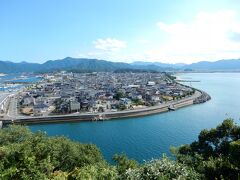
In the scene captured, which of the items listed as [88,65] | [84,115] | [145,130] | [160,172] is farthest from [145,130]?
[88,65]

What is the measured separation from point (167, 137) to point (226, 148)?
8866 millimetres

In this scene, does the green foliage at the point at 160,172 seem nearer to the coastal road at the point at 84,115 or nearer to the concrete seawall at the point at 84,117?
the concrete seawall at the point at 84,117

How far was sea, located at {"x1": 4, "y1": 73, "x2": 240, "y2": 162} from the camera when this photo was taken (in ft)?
45.9

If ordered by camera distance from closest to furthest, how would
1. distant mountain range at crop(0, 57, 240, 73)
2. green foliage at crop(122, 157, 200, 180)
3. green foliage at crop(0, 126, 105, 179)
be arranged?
green foliage at crop(122, 157, 200, 180) < green foliage at crop(0, 126, 105, 179) < distant mountain range at crop(0, 57, 240, 73)

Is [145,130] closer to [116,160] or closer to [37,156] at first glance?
[116,160]

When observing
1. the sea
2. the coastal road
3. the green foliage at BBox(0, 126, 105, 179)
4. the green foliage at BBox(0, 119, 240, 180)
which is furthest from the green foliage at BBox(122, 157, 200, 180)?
the coastal road

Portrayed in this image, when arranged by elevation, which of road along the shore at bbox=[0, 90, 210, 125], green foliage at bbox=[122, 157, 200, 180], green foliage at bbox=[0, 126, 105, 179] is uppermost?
green foliage at bbox=[122, 157, 200, 180]

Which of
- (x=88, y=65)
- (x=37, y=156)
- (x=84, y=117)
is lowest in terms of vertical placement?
(x=84, y=117)

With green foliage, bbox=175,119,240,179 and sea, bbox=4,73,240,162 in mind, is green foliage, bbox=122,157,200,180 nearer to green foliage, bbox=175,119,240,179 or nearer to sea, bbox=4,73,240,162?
green foliage, bbox=175,119,240,179

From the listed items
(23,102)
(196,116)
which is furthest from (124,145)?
(23,102)

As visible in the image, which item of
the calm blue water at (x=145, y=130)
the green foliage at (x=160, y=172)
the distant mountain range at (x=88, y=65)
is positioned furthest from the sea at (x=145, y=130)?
the distant mountain range at (x=88, y=65)

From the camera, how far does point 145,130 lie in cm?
1811

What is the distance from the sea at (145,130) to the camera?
1399cm

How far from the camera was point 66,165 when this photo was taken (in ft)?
26.9
